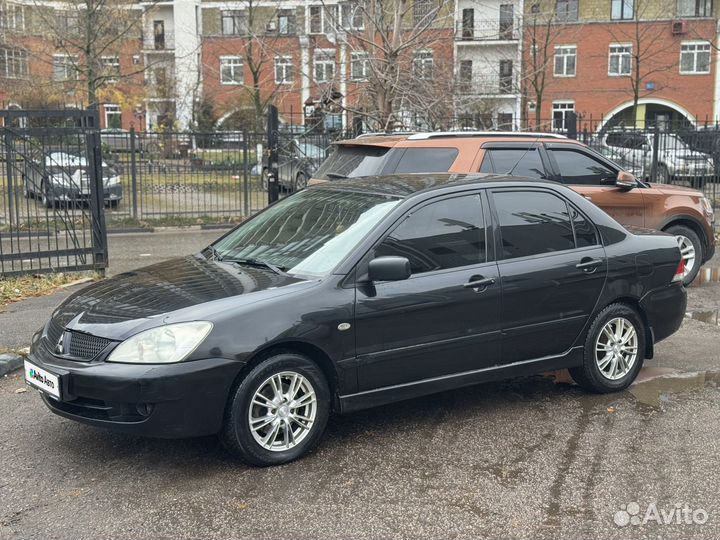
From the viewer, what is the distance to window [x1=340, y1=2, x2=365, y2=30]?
13720 mm

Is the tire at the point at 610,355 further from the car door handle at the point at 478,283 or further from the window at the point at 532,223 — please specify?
the car door handle at the point at 478,283

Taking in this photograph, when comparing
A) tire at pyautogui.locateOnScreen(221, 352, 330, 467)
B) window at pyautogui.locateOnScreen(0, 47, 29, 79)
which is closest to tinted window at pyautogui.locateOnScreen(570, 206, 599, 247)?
tire at pyautogui.locateOnScreen(221, 352, 330, 467)

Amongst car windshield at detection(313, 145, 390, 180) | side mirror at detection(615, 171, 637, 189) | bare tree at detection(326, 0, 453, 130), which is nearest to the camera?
car windshield at detection(313, 145, 390, 180)

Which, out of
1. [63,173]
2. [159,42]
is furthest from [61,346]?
[159,42]

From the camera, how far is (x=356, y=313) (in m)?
4.79

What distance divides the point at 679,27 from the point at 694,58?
2.36 meters

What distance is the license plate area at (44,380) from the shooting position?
448cm

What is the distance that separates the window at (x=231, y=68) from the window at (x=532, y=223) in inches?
1652

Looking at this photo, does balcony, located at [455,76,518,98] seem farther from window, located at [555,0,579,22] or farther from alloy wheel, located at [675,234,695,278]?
alloy wheel, located at [675,234,695,278]

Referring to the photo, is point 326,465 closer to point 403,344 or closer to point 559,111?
point 403,344

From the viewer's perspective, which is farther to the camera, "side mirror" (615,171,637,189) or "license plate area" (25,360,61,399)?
"side mirror" (615,171,637,189)

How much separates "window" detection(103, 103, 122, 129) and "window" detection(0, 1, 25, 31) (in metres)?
21.8

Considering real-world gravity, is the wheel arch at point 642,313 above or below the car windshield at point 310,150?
below

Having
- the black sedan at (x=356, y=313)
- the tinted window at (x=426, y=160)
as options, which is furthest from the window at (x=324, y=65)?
the black sedan at (x=356, y=313)
